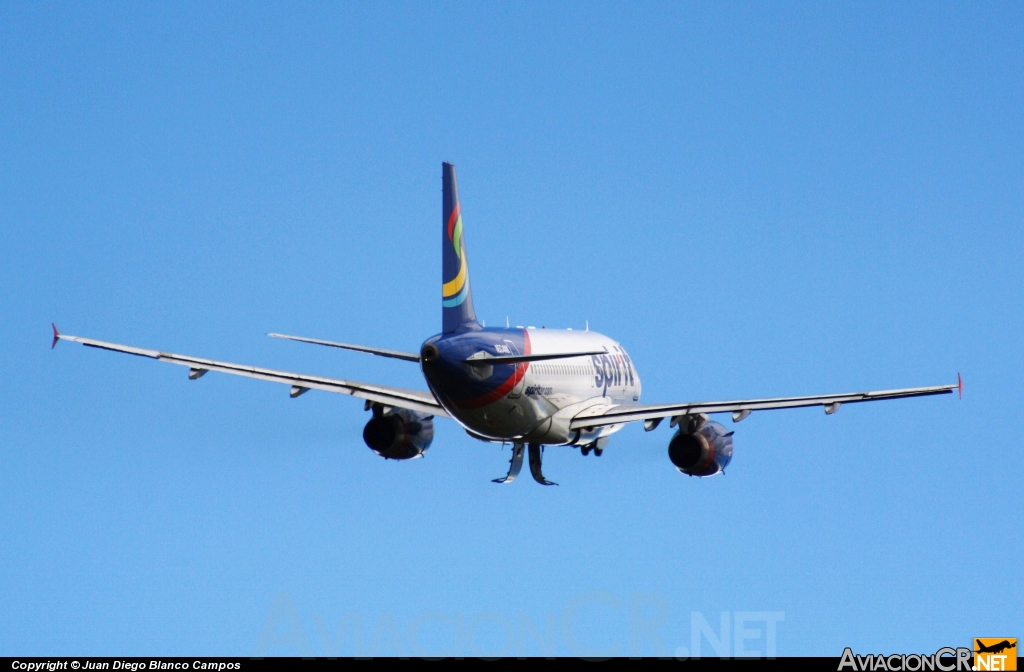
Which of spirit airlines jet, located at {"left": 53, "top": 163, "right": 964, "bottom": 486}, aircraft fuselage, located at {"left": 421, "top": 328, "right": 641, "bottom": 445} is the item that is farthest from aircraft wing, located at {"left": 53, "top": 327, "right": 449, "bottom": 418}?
aircraft fuselage, located at {"left": 421, "top": 328, "right": 641, "bottom": 445}

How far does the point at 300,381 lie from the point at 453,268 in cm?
600

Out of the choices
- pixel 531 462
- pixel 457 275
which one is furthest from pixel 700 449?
pixel 457 275

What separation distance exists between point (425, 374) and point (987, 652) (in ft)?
60.3

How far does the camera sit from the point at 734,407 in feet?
186

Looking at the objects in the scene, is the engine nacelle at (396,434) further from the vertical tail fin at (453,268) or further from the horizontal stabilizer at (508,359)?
the horizontal stabilizer at (508,359)

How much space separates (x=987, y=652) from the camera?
146 ft

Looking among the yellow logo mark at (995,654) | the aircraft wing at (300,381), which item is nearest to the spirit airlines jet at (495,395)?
the aircraft wing at (300,381)

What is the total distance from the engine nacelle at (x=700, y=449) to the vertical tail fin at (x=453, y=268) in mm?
7760

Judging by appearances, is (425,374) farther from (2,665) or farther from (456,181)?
(2,665)

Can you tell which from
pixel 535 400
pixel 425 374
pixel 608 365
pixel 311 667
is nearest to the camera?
pixel 311 667

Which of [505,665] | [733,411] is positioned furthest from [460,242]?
[505,665]

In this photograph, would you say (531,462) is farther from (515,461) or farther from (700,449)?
(700,449)

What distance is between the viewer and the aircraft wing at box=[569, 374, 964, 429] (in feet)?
178

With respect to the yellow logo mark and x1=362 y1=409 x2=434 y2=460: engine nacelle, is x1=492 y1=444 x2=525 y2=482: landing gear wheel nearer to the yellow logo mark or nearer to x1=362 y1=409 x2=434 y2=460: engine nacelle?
x1=362 y1=409 x2=434 y2=460: engine nacelle
